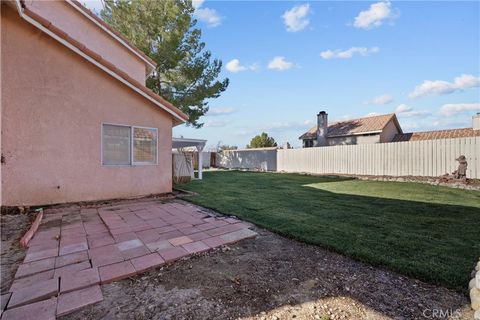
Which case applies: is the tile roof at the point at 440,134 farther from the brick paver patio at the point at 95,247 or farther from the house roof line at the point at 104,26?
the house roof line at the point at 104,26

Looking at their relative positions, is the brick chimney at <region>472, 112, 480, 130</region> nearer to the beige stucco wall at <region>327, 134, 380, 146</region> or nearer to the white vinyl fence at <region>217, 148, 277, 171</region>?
the beige stucco wall at <region>327, 134, 380, 146</region>

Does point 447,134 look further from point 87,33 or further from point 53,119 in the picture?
point 53,119

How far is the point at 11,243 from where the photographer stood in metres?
3.72

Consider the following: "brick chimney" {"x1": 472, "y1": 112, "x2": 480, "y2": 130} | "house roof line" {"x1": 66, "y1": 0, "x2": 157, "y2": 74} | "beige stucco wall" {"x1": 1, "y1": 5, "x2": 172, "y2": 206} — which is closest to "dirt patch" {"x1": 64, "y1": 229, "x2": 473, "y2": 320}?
"beige stucco wall" {"x1": 1, "y1": 5, "x2": 172, "y2": 206}

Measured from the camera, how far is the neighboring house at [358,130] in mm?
22906

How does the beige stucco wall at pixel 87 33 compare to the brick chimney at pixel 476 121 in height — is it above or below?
above

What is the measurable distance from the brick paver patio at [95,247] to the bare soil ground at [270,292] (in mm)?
201

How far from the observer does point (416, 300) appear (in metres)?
2.31

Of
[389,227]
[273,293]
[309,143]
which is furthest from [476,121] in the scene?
[273,293]

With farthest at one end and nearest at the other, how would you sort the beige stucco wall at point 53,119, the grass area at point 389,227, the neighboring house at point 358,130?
the neighboring house at point 358,130, the beige stucco wall at point 53,119, the grass area at point 389,227

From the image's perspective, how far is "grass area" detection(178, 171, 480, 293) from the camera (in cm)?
301

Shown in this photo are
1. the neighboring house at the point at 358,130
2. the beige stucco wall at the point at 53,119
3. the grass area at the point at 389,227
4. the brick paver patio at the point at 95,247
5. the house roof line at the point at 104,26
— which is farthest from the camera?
the neighboring house at the point at 358,130

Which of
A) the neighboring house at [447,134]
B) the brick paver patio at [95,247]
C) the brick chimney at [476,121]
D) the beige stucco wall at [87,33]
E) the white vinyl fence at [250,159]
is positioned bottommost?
the brick paver patio at [95,247]

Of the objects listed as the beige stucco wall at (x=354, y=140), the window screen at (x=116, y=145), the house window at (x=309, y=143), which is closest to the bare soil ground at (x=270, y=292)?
the window screen at (x=116, y=145)
